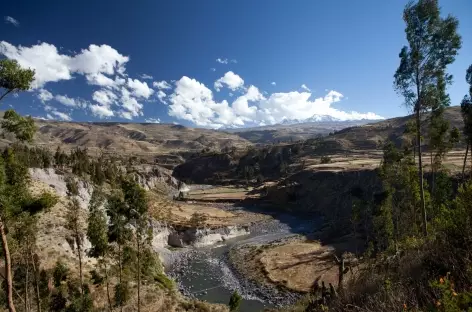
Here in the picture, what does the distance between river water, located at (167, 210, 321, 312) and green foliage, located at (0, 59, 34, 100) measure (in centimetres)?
3623

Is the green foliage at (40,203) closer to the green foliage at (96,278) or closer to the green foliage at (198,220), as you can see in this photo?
the green foliage at (96,278)

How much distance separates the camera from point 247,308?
1622 inches

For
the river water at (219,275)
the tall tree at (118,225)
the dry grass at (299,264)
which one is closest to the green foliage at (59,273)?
the tall tree at (118,225)

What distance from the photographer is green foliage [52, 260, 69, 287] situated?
108 feet

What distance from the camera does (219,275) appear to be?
174 ft

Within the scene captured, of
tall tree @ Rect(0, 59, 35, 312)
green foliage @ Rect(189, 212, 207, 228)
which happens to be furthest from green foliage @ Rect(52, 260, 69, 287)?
green foliage @ Rect(189, 212, 207, 228)

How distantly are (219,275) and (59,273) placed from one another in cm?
2629

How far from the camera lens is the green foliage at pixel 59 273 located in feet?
108

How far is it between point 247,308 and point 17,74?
122 feet

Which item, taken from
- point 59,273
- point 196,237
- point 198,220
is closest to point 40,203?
point 59,273

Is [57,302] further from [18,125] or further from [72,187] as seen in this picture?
[72,187]

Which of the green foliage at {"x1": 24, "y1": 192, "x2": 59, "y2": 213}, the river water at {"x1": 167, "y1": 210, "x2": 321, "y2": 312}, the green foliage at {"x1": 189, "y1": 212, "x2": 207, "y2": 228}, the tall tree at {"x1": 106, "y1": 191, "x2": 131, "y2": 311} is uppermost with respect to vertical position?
the green foliage at {"x1": 24, "y1": 192, "x2": 59, "y2": 213}

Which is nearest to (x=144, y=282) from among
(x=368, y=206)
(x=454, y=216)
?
(x=454, y=216)

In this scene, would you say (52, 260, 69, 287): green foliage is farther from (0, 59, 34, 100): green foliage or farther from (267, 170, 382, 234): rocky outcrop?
(267, 170, 382, 234): rocky outcrop
